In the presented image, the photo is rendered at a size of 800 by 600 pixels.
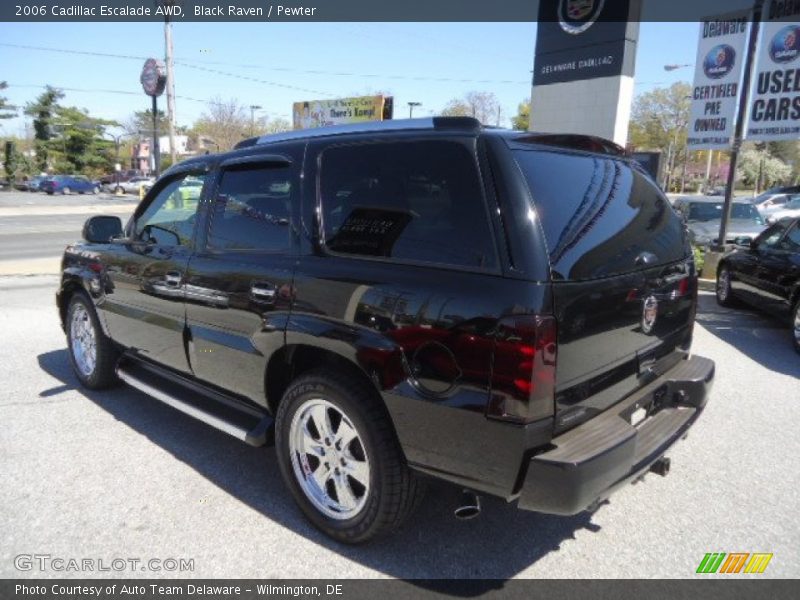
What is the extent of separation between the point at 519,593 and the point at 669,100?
→ 237 feet

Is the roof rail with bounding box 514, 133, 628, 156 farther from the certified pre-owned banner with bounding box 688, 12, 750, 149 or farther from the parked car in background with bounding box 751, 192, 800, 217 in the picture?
the parked car in background with bounding box 751, 192, 800, 217

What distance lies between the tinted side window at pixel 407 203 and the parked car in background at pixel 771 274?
5.48 meters

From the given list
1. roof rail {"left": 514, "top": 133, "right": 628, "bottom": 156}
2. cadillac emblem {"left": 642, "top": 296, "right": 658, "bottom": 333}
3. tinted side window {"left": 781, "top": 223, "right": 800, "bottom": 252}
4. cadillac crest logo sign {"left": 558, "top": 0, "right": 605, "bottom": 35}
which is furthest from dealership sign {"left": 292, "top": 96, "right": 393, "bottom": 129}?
cadillac emblem {"left": 642, "top": 296, "right": 658, "bottom": 333}

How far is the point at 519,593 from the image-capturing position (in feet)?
8.12

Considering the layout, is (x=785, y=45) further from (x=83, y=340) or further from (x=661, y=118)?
(x=661, y=118)

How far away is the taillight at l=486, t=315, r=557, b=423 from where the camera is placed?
2.10m

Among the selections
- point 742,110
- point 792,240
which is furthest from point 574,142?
point 742,110

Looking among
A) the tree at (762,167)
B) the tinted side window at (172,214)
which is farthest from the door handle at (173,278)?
the tree at (762,167)

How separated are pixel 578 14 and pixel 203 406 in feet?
42.2

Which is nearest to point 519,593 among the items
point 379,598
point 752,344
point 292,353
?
point 379,598

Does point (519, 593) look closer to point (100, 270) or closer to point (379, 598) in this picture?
point (379, 598)

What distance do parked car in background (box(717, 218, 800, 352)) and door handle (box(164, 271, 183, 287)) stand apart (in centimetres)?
612

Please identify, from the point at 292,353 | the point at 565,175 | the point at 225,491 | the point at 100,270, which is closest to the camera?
the point at 565,175

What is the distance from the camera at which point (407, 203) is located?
255cm
